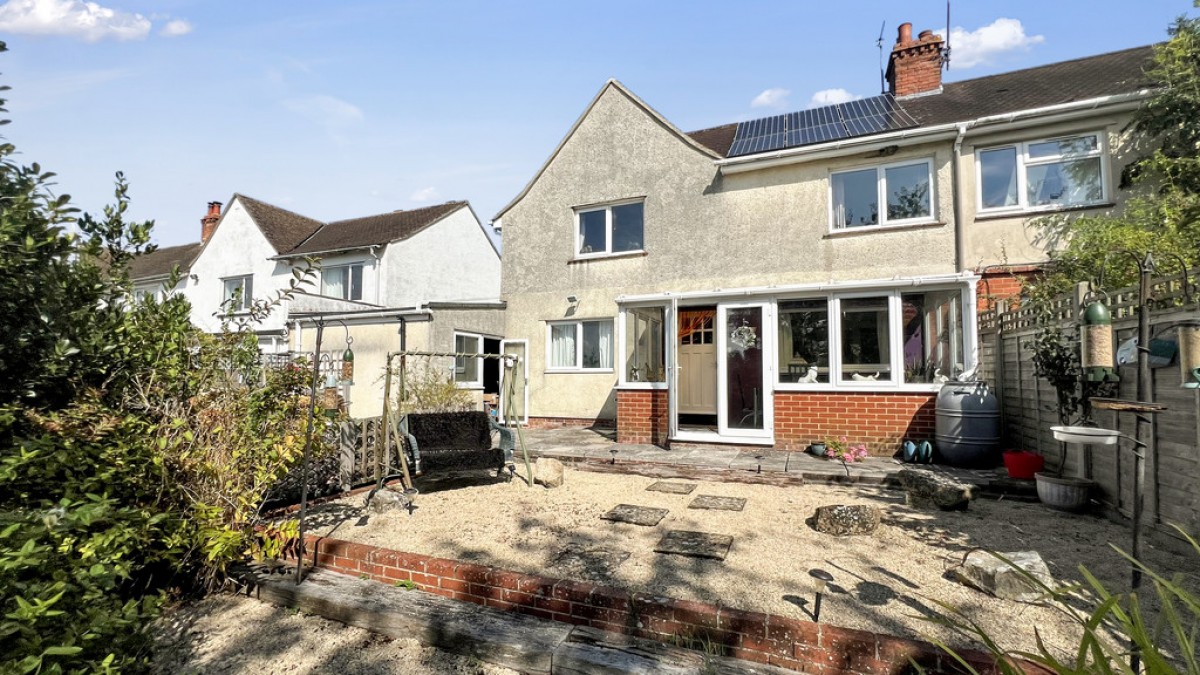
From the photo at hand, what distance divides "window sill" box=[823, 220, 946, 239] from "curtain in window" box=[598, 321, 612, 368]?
4919 mm

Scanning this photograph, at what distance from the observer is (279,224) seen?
66.8 ft

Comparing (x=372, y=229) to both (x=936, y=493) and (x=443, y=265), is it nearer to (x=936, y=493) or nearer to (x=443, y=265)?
(x=443, y=265)

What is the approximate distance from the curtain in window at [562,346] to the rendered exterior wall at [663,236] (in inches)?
10.3

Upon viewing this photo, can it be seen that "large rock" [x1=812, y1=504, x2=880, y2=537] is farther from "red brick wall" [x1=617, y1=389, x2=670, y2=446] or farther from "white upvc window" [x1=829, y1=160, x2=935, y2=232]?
"white upvc window" [x1=829, y1=160, x2=935, y2=232]

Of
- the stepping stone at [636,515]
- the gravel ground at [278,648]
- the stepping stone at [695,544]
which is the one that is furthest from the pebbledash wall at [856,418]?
the gravel ground at [278,648]

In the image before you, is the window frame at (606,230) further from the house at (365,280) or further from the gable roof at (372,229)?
the gable roof at (372,229)

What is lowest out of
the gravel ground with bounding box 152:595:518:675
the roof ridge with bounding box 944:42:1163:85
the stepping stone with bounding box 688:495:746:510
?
the gravel ground with bounding box 152:595:518:675

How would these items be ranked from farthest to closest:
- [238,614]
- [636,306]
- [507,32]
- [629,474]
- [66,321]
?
[636,306] < [507,32] < [629,474] < [238,614] < [66,321]

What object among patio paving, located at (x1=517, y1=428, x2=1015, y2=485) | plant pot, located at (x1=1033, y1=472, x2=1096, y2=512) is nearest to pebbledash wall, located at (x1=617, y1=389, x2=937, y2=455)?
patio paving, located at (x1=517, y1=428, x2=1015, y2=485)

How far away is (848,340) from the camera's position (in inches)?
314

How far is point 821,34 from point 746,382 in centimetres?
597

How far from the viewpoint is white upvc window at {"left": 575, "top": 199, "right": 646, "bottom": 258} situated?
39.8 ft

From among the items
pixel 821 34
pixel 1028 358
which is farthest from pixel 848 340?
pixel 821 34

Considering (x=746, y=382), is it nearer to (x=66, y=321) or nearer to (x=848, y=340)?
(x=848, y=340)
